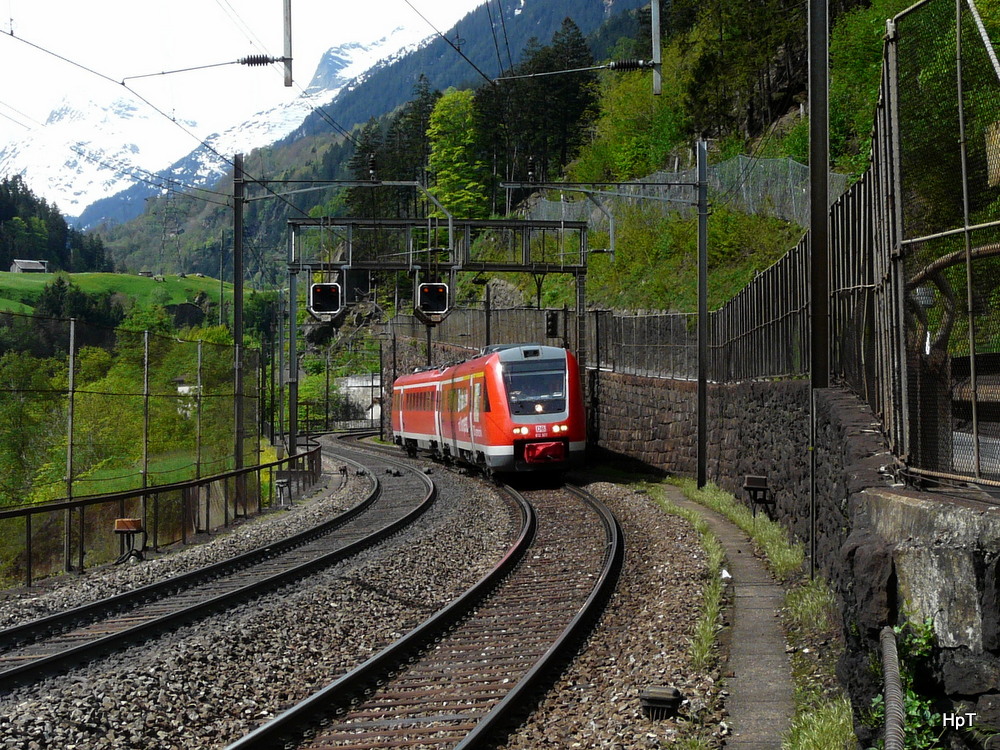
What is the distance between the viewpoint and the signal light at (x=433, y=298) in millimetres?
27964

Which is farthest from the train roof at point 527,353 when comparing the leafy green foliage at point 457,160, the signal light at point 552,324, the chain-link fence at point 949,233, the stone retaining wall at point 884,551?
the leafy green foliage at point 457,160

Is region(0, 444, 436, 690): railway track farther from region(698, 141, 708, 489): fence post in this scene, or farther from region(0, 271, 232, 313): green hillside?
region(0, 271, 232, 313): green hillside

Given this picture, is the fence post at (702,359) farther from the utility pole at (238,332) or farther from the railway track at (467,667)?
the utility pole at (238,332)

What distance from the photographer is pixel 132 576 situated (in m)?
14.3

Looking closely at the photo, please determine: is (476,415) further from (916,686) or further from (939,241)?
(916,686)

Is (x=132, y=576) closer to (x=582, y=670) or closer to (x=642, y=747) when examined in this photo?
(x=582, y=670)

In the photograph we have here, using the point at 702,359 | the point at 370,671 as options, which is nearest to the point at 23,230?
the point at 702,359

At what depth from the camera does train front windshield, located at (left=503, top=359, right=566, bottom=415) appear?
26594 millimetres

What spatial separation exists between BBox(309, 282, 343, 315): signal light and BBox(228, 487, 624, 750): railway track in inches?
492

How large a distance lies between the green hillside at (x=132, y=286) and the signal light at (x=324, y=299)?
123 m

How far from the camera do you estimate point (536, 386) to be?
26781 mm

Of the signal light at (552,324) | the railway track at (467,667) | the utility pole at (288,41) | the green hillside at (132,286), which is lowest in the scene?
the railway track at (467,667)

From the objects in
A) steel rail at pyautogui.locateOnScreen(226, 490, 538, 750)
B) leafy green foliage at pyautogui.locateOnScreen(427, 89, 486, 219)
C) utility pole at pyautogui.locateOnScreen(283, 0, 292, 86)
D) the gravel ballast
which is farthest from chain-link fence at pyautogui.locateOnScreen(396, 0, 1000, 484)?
leafy green foliage at pyautogui.locateOnScreen(427, 89, 486, 219)

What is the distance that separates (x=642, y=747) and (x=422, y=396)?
31579 mm
